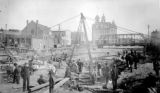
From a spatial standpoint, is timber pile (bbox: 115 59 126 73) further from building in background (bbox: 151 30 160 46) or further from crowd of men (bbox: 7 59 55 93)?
crowd of men (bbox: 7 59 55 93)

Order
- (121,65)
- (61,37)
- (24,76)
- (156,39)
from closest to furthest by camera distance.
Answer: (24,76), (156,39), (121,65), (61,37)

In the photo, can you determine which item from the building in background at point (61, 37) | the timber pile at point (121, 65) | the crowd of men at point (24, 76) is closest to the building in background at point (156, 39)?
the timber pile at point (121, 65)

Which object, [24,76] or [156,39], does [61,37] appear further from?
[24,76]

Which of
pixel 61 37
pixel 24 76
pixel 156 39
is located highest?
pixel 61 37

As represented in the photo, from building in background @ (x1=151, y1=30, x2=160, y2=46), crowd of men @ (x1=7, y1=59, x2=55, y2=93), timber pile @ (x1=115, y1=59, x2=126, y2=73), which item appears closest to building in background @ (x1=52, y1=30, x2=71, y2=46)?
timber pile @ (x1=115, y1=59, x2=126, y2=73)

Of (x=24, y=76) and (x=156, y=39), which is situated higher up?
(x=156, y=39)

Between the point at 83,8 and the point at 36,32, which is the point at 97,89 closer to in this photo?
the point at 83,8

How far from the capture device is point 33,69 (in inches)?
542

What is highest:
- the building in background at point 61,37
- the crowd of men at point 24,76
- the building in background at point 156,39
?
the building in background at point 61,37

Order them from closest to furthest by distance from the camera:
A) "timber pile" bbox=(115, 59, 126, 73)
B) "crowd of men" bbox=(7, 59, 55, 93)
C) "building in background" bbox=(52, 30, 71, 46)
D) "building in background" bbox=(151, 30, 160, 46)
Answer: "crowd of men" bbox=(7, 59, 55, 93) < "building in background" bbox=(151, 30, 160, 46) < "timber pile" bbox=(115, 59, 126, 73) < "building in background" bbox=(52, 30, 71, 46)

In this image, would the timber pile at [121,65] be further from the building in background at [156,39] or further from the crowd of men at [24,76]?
the crowd of men at [24,76]

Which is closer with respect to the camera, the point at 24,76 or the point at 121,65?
the point at 24,76

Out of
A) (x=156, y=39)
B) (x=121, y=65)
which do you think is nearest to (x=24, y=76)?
(x=121, y=65)

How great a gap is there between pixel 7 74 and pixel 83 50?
584 inches
